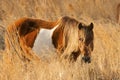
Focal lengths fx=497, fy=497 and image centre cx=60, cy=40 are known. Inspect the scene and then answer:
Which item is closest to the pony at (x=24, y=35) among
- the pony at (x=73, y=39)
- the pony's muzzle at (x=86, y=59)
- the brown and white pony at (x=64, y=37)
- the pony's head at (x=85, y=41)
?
the brown and white pony at (x=64, y=37)

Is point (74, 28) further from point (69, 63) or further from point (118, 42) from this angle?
point (118, 42)

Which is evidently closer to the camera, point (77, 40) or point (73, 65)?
point (73, 65)

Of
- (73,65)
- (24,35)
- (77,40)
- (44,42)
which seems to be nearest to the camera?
(73,65)

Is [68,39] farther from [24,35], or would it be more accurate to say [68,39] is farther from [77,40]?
[24,35]

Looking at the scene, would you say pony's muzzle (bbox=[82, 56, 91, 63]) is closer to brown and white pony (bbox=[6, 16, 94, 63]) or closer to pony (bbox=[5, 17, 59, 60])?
brown and white pony (bbox=[6, 16, 94, 63])

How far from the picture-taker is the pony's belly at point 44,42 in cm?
502

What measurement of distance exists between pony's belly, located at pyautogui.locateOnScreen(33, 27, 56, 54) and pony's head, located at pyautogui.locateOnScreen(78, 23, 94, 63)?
32 centimetres

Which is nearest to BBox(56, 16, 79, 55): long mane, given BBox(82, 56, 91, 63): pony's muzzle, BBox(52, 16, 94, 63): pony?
BBox(52, 16, 94, 63): pony

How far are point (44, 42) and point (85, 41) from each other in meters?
0.43

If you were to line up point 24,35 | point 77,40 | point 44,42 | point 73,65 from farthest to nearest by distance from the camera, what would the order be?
point 24,35, point 44,42, point 77,40, point 73,65

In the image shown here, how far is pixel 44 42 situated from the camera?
199 inches

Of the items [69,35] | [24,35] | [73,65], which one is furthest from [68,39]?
[24,35]

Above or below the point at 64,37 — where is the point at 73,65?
below

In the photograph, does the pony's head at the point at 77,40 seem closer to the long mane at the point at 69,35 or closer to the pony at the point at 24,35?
the long mane at the point at 69,35
